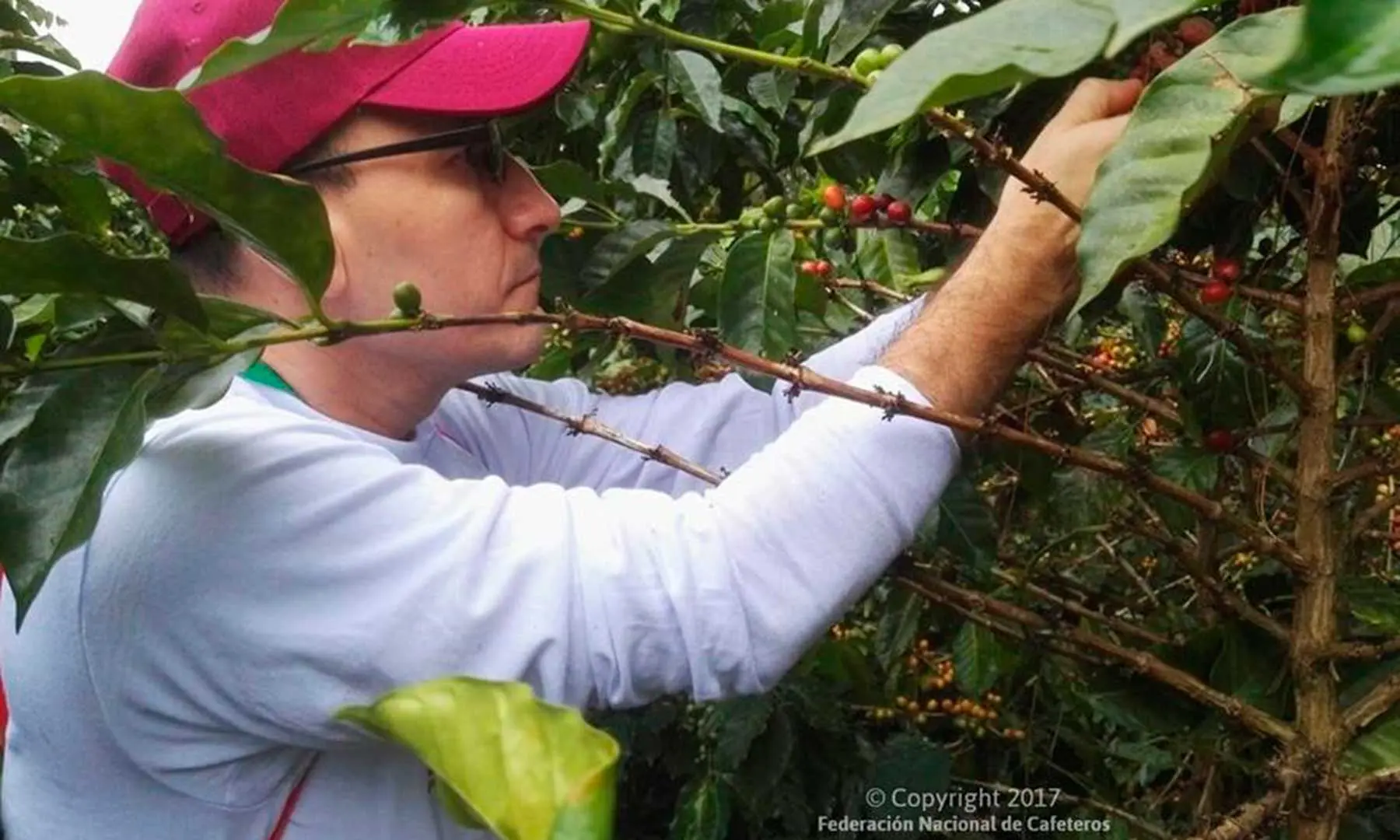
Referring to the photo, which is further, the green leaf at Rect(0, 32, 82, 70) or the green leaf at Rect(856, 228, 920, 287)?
the green leaf at Rect(0, 32, 82, 70)

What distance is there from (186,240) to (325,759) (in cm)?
54

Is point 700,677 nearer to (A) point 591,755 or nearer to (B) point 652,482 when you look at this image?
(B) point 652,482

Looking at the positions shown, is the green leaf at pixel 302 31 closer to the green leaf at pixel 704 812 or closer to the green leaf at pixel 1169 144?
the green leaf at pixel 1169 144

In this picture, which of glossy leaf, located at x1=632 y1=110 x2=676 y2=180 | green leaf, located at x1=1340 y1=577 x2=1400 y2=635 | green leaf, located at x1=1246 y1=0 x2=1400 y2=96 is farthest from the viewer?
glossy leaf, located at x1=632 y1=110 x2=676 y2=180

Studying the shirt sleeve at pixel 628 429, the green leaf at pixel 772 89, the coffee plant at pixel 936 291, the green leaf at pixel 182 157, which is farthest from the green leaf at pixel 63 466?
the green leaf at pixel 772 89

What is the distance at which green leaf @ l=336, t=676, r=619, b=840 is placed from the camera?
44 cm

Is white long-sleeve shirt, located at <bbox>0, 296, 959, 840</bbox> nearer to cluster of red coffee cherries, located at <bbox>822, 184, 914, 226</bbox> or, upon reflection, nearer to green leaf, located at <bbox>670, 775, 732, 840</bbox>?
cluster of red coffee cherries, located at <bbox>822, 184, 914, 226</bbox>

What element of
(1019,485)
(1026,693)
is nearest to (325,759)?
(1019,485)

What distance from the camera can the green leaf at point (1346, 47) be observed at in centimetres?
35

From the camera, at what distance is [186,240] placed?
4.54ft

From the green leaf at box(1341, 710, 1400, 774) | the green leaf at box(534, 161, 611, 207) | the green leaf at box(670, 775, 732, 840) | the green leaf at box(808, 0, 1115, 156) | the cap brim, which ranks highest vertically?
the green leaf at box(808, 0, 1115, 156)

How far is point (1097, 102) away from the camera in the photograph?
103cm

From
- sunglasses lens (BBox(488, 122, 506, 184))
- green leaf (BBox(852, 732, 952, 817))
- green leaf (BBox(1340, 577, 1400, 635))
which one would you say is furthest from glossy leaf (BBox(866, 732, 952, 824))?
sunglasses lens (BBox(488, 122, 506, 184))

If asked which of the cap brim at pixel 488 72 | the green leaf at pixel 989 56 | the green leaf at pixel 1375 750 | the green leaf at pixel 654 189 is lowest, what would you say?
the green leaf at pixel 1375 750
